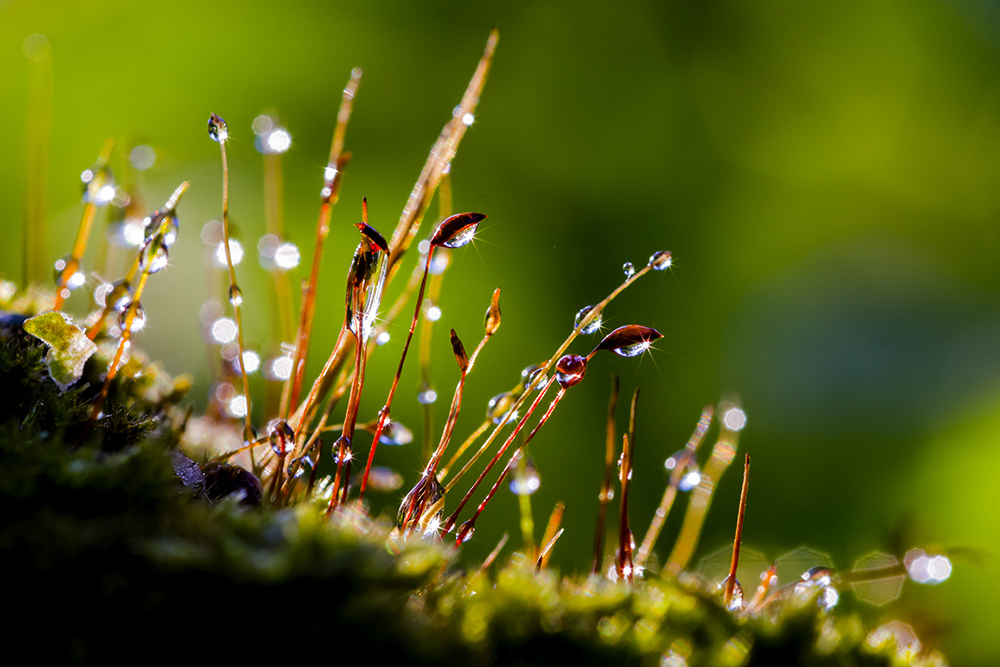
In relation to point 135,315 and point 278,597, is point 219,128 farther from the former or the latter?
point 278,597

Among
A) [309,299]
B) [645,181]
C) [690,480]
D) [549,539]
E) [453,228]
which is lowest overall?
[549,539]

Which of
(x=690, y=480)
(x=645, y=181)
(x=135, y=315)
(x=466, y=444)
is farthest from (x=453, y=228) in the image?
(x=645, y=181)

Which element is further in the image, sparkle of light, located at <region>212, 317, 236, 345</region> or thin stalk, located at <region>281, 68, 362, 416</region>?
sparkle of light, located at <region>212, 317, 236, 345</region>

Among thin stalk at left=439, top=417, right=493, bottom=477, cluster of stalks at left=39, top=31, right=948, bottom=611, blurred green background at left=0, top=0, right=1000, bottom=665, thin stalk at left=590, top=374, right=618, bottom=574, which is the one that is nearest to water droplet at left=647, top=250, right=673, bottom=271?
cluster of stalks at left=39, top=31, right=948, bottom=611

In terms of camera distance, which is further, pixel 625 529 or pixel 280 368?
pixel 280 368

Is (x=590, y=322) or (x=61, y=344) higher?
(x=590, y=322)

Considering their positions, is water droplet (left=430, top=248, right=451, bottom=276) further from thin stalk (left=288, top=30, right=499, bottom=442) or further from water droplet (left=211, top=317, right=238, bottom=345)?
water droplet (left=211, top=317, right=238, bottom=345)

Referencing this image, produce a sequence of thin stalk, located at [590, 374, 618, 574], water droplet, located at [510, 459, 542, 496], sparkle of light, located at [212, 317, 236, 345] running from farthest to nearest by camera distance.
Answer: sparkle of light, located at [212, 317, 236, 345] → water droplet, located at [510, 459, 542, 496] → thin stalk, located at [590, 374, 618, 574]
